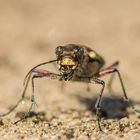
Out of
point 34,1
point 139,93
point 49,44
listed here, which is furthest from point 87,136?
point 34,1

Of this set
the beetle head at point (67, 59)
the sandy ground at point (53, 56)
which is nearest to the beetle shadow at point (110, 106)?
the sandy ground at point (53, 56)

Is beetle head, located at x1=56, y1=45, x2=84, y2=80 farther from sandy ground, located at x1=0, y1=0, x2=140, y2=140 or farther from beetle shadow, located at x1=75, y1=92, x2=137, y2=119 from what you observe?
beetle shadow, located at x1=75, y1=92, x2=137, y2=119

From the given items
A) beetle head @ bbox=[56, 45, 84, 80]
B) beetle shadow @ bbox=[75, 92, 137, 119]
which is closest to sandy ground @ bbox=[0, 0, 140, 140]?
beetle shadow @ bbox=[75, 92, 137, 119]

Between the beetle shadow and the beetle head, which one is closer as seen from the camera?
the beetle head

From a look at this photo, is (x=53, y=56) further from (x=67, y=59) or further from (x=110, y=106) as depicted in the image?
(x=67, y=59)

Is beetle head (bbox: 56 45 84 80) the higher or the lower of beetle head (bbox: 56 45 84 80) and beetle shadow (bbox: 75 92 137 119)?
the higher

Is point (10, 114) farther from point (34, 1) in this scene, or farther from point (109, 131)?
point (34, 1)
